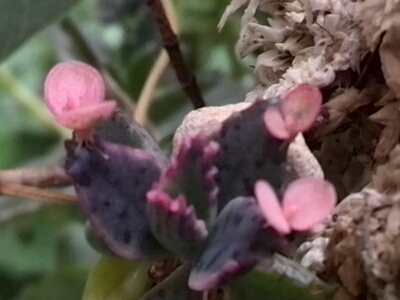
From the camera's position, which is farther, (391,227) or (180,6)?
(180,6)

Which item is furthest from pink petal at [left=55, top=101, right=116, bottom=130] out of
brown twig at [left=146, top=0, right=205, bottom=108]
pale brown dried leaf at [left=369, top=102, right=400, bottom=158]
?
brown twig at [left=146, top=0, right=205, bottom=108]

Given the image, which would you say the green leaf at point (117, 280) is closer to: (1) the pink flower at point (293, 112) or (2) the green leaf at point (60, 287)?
(1) the pink flower at point (293, 112)

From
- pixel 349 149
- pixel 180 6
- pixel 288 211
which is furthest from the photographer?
pixel 180 6

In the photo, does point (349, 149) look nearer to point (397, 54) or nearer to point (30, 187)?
point (397, 54)

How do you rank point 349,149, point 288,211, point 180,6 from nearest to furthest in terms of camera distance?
1. point 288,211
2. point 349,149
3. point 180,6

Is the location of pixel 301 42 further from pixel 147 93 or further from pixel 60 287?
pixel 60 287

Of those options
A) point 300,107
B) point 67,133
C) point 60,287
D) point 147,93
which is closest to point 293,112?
point 300,107

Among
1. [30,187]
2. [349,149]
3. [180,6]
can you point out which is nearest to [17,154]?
[180,6]

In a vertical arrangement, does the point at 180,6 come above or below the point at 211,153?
below
